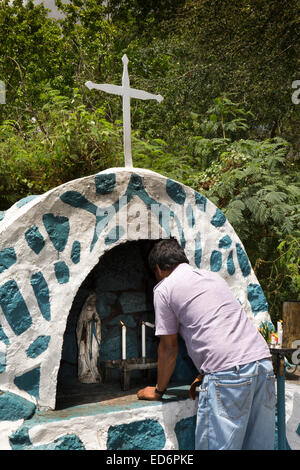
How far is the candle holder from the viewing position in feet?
11.6

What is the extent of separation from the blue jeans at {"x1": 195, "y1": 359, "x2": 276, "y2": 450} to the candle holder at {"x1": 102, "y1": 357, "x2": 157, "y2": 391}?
981mm

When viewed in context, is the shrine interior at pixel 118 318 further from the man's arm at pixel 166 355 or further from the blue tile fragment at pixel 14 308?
the blue tile fragment at pixel 14 308

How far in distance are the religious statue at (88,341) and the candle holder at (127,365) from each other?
0.34 feet

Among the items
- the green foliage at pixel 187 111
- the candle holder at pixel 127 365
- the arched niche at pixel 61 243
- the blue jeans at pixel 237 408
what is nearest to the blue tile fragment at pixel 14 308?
the arched niche at pixel 61 243

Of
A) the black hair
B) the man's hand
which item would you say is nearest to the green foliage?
the black hair

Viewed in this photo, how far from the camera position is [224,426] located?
2533 millimetres

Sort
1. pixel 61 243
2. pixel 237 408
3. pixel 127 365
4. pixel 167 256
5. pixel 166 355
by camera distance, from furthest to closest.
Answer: pixel 127 365, pixel 61 243, pixel 167 256, pixel 166 355, pixel 237 408

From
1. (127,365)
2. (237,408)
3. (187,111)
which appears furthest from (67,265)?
(187,111)

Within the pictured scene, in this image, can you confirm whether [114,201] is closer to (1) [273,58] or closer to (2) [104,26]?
(1) [273,58]

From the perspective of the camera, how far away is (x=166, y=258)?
2.96 m

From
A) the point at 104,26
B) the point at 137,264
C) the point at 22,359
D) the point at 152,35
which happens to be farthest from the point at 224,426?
the point at 104,26

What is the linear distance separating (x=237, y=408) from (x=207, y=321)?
0.47 meters

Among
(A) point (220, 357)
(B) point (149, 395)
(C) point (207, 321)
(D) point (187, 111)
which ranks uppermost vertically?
(D) point (187, 111)

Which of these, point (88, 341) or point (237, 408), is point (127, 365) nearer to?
point (88, 341)
